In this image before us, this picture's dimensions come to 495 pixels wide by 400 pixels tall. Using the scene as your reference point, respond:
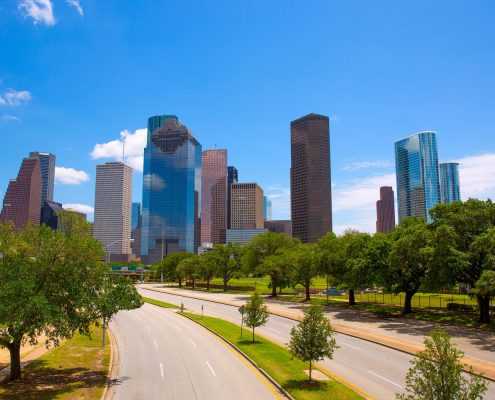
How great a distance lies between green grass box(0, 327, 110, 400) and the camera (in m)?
21.8

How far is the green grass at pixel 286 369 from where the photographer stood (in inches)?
824

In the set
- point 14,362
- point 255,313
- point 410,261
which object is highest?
point 410,261

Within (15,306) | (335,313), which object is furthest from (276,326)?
(15,306)

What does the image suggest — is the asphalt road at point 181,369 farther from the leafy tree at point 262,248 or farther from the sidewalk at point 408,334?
the leafy tree at point 262,248

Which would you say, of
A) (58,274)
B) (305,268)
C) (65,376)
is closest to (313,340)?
(58,274)

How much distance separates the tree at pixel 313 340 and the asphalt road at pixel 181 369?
243cm

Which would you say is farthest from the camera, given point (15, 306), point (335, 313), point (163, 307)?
point (163, 307)

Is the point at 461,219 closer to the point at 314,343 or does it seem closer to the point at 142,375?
the point at 314,343

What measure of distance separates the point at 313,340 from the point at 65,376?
47.8 ft

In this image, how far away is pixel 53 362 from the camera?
29516 millimetres

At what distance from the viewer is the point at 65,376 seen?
84.2ft

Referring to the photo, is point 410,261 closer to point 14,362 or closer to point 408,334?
point 408,334

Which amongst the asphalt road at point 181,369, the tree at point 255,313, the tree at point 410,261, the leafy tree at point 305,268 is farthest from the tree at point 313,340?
the leafy tree at point 305,268

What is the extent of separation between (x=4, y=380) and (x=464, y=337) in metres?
35.2
